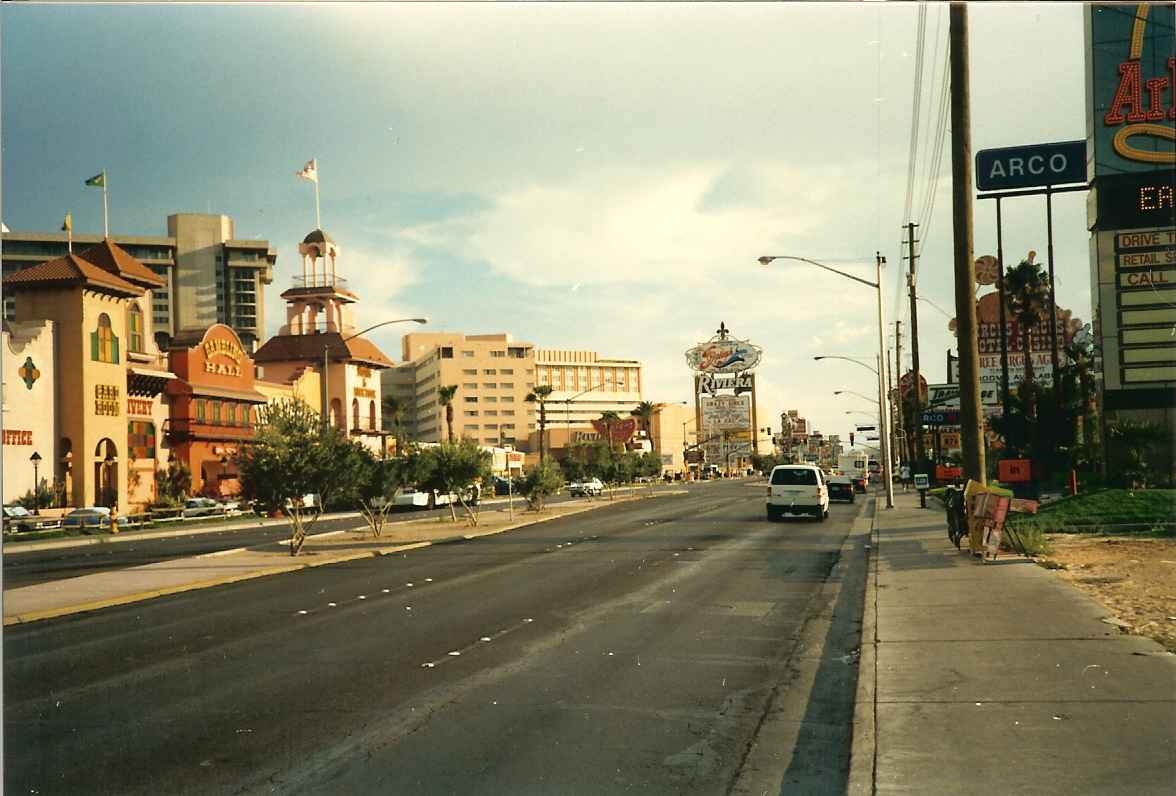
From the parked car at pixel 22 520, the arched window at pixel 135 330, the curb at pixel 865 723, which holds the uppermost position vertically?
the arched window at pixel 135 330

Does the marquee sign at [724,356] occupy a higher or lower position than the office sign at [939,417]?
higher

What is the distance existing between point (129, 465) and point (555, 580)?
4472 cm

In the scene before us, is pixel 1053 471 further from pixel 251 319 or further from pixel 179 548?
pixel 251 319

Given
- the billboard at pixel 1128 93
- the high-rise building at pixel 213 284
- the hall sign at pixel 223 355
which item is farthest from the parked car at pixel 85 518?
the high-rise building at pixel 213 284

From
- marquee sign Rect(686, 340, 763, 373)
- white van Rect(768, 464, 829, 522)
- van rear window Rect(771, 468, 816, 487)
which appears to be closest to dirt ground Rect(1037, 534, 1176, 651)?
white van Rect(768, 464, 829, 522)

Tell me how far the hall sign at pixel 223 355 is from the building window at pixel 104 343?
8.45m

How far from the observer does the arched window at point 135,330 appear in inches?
2343

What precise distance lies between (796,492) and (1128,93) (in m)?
20.3

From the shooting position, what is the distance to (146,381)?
57.2 m

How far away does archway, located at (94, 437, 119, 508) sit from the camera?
53812mm

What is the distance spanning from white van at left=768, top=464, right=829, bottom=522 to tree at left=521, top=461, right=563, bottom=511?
13.4 m

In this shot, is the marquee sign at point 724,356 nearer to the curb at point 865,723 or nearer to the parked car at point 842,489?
the parked car at point 842,489

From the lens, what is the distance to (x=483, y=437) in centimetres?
19538

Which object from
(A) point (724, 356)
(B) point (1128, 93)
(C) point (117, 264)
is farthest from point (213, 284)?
(B) point (1128, 93)
